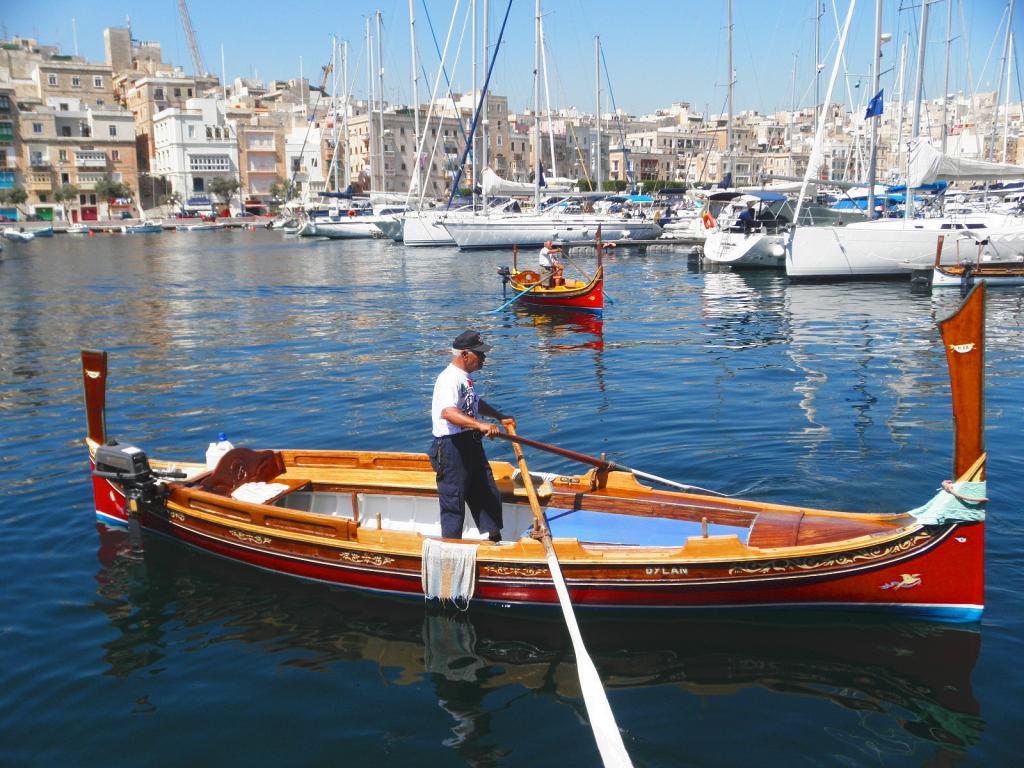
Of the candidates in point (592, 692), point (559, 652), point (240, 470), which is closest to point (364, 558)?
point (559, 652)

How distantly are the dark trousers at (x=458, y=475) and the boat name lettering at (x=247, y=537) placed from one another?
5.97 feet

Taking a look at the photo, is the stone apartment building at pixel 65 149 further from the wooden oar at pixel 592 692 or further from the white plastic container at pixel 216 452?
the wooden oar at pixel 592 692

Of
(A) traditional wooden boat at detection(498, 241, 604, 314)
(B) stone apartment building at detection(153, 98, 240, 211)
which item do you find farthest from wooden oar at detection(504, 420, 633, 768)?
(B) stone apartment building at detection(153, 98, 240, 211)

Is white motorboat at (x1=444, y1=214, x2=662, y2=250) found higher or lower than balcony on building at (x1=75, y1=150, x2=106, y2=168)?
lower

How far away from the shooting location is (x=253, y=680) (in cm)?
716

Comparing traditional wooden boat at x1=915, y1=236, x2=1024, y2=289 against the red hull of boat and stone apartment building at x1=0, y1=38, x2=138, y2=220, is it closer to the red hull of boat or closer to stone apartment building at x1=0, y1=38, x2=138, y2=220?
the red hull of boat

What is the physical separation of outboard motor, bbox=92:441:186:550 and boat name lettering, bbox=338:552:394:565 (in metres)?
2.35

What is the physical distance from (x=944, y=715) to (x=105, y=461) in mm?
8197

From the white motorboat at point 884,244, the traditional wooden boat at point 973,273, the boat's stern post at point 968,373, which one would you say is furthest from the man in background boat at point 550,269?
the boat's stern post at point 968,373

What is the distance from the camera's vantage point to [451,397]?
311 inches

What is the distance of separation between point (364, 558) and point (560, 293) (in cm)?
1915

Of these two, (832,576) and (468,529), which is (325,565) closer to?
(468,529)

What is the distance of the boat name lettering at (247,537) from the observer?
8594mm

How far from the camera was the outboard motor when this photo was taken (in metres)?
9.12
